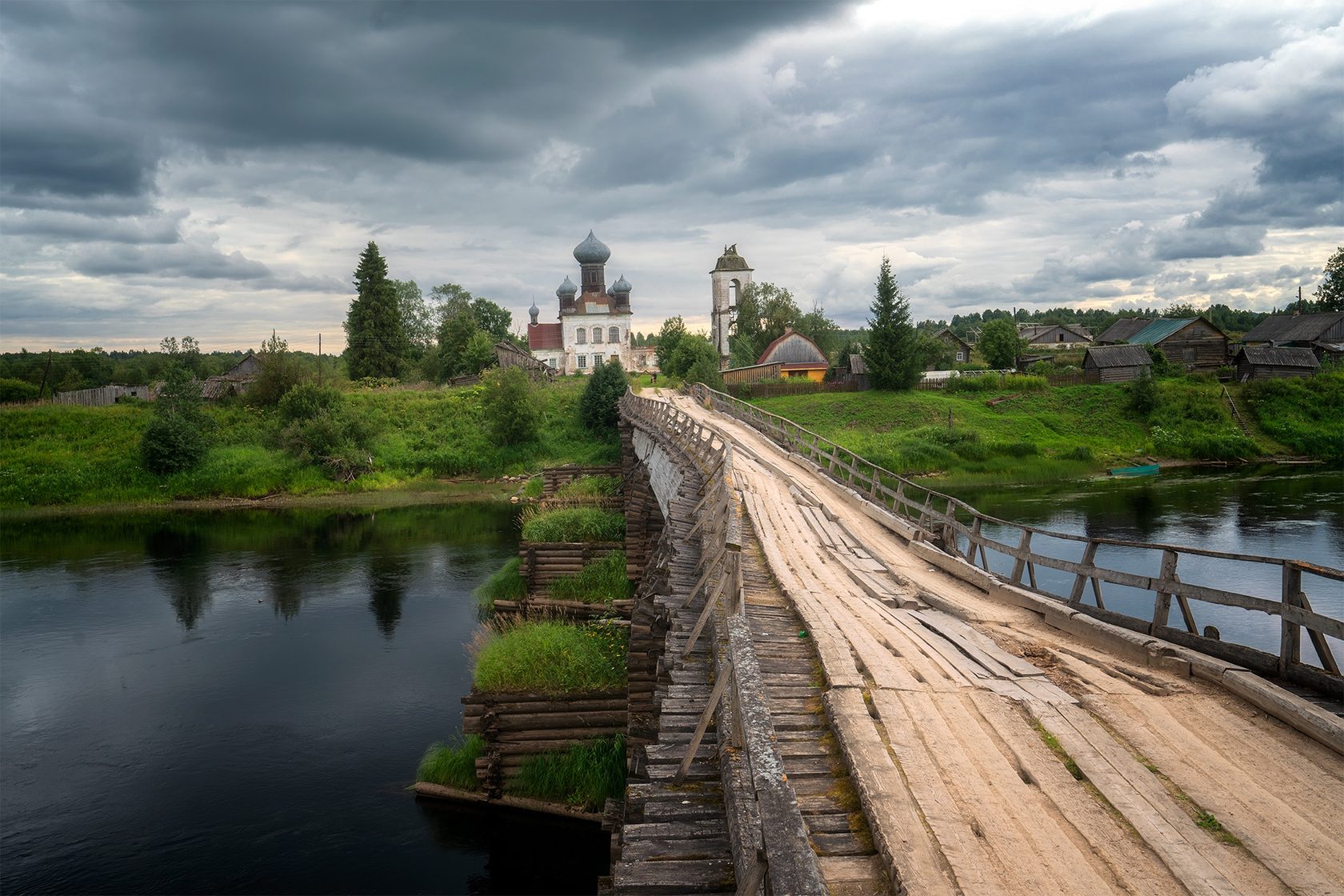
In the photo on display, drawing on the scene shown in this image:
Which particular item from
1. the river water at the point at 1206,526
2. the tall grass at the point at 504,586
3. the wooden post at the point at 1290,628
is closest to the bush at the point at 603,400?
the river water at the point at 1206,526

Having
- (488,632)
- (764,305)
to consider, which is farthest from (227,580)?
(764,305)

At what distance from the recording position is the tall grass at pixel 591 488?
110 ft

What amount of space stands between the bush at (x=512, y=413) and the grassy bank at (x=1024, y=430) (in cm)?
1470

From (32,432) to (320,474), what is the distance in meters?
18.5

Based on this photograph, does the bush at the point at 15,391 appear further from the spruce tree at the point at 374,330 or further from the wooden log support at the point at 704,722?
the wooden log support at the point at 704,722

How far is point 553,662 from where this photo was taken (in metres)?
15.6

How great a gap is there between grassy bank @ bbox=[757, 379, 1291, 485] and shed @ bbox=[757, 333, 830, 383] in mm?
6949

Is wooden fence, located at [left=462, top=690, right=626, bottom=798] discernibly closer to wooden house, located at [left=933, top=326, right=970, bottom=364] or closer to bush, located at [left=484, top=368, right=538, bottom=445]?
bush, located at [left=484, top=368, right=538, bottom=445]

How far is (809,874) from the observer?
11.3 ft

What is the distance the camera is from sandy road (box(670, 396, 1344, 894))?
464 cm

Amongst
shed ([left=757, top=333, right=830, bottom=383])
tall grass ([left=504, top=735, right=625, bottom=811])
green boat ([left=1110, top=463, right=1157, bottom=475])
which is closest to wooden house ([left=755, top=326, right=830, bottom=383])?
shed ([left=757, top=333, right=830, bottom=383])

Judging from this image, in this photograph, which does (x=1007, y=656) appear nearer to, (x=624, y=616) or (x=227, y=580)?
(x=624, y=616)

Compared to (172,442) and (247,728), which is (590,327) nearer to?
(172,442)

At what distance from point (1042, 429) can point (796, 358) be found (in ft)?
60.6
